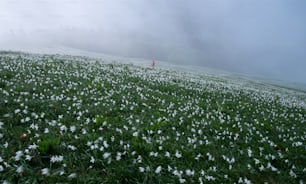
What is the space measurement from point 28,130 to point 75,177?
226cm

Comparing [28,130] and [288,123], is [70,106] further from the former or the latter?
[288,123]

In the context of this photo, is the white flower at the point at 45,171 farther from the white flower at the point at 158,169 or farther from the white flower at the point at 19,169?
the white flower at the point at 158,169

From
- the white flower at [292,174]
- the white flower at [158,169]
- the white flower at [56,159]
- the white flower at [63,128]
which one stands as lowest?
the white flower at [292,174]

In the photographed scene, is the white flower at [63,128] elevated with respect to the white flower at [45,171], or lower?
elevated

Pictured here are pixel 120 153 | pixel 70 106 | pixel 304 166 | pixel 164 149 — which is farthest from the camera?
pixel 70 106

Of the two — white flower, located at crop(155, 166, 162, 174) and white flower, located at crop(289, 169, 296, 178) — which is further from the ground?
white flower, located at crop(155, 166, 162, 174)

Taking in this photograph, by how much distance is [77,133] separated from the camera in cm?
670

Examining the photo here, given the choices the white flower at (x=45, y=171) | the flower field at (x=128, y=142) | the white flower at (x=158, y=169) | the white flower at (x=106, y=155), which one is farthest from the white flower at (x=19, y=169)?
the white flower at (x=158, y=169)

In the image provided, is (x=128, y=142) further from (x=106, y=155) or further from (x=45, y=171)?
(x=45, y=171)

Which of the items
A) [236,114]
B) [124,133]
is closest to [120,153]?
[124,133]

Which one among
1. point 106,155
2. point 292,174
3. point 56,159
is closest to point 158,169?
point 106,155

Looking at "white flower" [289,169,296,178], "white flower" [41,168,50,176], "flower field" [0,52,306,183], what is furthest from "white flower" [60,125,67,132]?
"white flower" [289,169,296,178]

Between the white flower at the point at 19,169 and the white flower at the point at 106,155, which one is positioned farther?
the white flower at the point at 106,155

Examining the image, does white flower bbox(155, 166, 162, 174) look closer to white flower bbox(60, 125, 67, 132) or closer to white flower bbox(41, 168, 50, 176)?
white flower bbox(41, 168, 50, 176)
